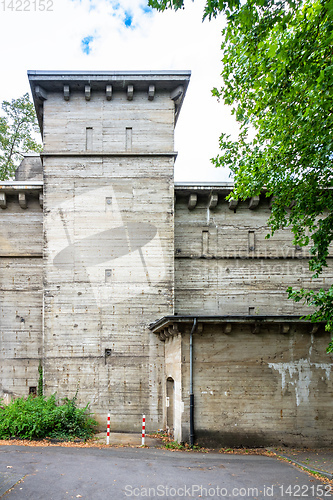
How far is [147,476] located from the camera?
26.5ft

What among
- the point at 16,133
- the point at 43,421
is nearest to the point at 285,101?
the point at 43,421

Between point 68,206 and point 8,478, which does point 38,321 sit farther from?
point 8,478

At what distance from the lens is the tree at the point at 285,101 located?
703 cm

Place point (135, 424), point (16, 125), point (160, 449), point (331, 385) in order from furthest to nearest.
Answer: point (16, 125) < point (135, 424) < point (331, 385) < point (160, 449)

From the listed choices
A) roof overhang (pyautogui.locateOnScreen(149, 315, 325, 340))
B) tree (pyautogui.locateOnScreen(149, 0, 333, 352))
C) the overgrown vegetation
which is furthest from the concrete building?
tree (pyautogui.locateOnScreen(149, 0, 333, 352))

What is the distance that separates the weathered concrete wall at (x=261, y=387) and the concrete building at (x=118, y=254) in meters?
1.78

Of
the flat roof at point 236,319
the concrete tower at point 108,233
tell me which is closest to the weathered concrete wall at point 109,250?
the concrete tower at point 108,233

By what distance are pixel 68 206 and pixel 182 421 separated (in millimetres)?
9631

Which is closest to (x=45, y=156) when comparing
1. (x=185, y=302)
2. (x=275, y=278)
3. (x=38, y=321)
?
(x=38, y=321)

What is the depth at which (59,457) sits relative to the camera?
9648mm

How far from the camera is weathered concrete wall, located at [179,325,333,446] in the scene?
1162 cm

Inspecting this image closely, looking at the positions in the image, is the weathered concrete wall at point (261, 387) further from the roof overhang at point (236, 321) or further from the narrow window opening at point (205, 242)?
the narrow window opening at point (205, 242)

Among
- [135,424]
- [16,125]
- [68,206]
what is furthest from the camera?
[16,125]

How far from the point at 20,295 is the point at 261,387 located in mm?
11020
